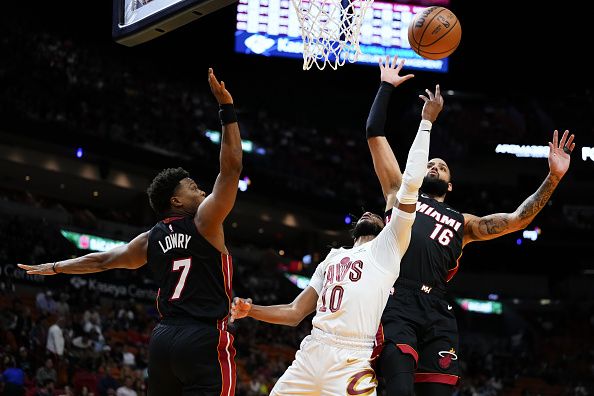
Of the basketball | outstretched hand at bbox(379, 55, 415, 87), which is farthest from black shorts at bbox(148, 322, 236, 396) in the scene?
the basketball

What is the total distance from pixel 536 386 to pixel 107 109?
1350 cm

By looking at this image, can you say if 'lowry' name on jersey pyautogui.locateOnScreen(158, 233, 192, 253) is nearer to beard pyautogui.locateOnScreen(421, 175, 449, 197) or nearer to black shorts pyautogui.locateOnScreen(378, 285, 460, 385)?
black shorts pyautogui.locateOnScreen(378, 285, 460, 385)

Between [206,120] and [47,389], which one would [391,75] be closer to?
[47,389]

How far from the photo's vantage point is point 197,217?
15.3 ft

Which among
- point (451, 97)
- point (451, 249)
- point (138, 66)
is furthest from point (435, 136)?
point (451, 249)

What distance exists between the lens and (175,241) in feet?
15.5

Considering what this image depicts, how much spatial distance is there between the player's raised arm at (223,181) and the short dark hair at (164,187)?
30 cm

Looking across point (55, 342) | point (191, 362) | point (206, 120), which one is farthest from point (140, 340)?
point (191, 362)

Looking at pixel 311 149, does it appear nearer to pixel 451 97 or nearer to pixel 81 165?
pixel 451 97

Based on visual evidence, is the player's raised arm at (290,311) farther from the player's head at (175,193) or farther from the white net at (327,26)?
the white net at (327,26)

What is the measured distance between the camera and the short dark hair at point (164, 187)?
15.9 ft

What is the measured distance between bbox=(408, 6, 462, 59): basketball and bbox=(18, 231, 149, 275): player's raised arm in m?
2.24

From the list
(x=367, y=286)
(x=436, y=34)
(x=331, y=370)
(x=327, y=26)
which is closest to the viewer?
(x=331, y=370)

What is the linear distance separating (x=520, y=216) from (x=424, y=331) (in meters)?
0.98
